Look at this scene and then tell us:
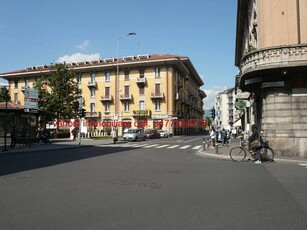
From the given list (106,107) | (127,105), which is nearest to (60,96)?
(106,107)

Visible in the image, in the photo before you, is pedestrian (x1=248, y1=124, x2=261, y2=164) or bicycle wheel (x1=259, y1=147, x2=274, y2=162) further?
bicycle wheel (x1=259, y1=147, x2=274, y2=162)

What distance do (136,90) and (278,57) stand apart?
45459 mm

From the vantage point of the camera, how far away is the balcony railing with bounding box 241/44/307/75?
1409 cm

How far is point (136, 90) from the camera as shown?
58812 mm

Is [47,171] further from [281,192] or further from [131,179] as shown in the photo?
[281,192]

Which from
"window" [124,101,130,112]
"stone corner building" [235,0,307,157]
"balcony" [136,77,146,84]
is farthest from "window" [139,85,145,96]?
"stone corner building" [235,0,307,157]

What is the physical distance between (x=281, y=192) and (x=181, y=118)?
57986mm

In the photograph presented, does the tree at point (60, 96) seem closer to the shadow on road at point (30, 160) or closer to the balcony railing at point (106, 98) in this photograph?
the balcony railing at point (106, 98)

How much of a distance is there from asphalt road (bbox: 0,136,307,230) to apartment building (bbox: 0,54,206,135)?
4657 centimetres

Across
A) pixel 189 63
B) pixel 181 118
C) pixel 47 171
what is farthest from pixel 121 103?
pixel 47 171

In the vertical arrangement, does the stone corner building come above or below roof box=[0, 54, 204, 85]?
below

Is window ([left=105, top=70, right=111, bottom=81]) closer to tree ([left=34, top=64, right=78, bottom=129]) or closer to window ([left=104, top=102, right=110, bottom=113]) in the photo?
window ([left=104, top=102, right=110, bottom=113])

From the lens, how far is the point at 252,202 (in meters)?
5.89

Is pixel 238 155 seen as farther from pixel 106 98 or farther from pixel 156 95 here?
pixel 106 98
